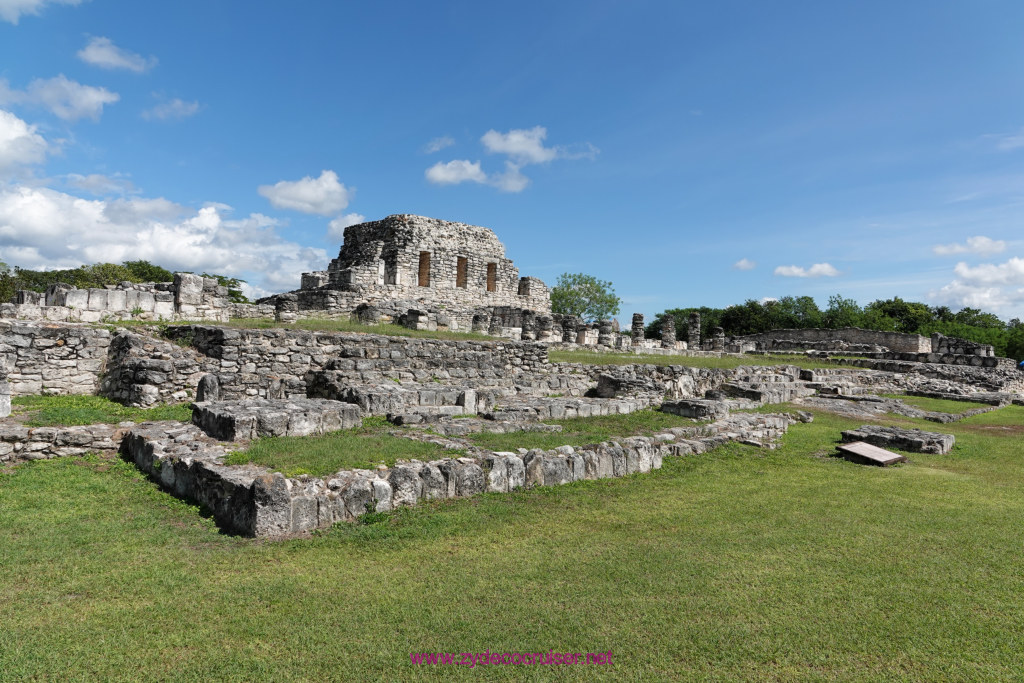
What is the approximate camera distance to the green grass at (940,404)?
64.0 feet

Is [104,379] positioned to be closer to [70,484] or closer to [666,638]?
[70,484]

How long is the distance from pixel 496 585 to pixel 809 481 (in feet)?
20.0

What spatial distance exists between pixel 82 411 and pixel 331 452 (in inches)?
210

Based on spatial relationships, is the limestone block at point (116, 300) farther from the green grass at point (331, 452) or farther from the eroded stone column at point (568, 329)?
the eroded stone column at point (568, 329)

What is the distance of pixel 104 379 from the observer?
11328 millimetres

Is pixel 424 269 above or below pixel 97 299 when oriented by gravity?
above

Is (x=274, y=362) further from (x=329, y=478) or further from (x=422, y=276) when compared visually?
(x=422, y=276)

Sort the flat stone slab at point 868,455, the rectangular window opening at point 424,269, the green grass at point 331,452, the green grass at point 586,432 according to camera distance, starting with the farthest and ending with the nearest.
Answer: the rectangular window opening at point 424,269, the flat stone slab at point 868,455, the green grass at point 586,432, the green grass at point 331,452

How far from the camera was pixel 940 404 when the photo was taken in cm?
2152

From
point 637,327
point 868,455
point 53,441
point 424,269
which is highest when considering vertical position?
point 424,269

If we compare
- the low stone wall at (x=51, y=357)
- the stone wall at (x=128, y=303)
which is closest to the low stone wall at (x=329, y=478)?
the low stone wall at (x=51, y=357)

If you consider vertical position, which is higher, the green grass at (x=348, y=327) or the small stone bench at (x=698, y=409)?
the green grass at (x=348, y=327)

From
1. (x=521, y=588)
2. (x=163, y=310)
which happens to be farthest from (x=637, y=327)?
(x=521, y=588)

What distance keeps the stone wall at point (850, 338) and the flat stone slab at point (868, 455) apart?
34.9 meters
